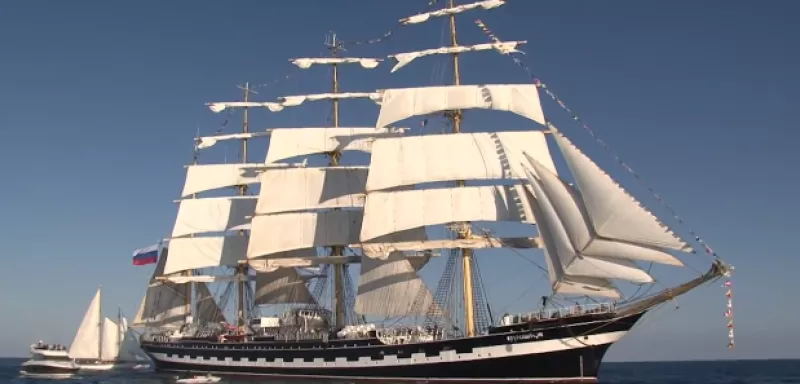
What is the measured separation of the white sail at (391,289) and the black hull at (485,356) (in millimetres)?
4484

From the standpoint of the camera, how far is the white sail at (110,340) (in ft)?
259

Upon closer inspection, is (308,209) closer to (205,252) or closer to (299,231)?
(299,231)

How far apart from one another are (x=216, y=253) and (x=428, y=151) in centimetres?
3005

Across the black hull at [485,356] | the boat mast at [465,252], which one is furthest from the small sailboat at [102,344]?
the boat mast at [465,252]

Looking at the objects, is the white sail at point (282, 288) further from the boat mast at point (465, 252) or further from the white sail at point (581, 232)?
the white sail at point (581, 232)

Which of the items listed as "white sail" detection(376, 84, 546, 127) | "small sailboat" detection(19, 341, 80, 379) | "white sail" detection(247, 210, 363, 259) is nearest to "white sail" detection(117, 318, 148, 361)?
"small sailboat" detection(19, 341, 80, 379)

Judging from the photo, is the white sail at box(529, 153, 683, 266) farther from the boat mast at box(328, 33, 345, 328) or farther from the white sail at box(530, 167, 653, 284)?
the boat mast at box(328, 33, 345, 328)

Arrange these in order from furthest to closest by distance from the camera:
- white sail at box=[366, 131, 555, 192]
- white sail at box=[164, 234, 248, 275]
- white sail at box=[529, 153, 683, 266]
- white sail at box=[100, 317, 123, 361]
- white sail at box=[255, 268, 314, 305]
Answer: white sail at box=[100, 317, 123, 361] → white sail at box=[164, 234, 248, 275] → white sail at box=[255, 268, 314, 305] → white sail at box=[366, 131, 555, 192] → white sail at box=[529, 153, 683, 266]

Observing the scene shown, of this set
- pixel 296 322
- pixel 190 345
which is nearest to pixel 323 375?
pixel 296 322

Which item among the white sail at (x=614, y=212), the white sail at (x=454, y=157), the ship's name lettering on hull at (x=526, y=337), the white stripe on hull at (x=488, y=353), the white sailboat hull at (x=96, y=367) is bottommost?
the white sailboat hull at (x=96, y=367)

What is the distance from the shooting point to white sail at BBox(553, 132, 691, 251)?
3838 cm

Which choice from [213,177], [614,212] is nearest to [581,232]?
[614,212]

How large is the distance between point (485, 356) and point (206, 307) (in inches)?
1590

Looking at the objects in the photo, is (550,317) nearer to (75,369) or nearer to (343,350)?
(343,350)
